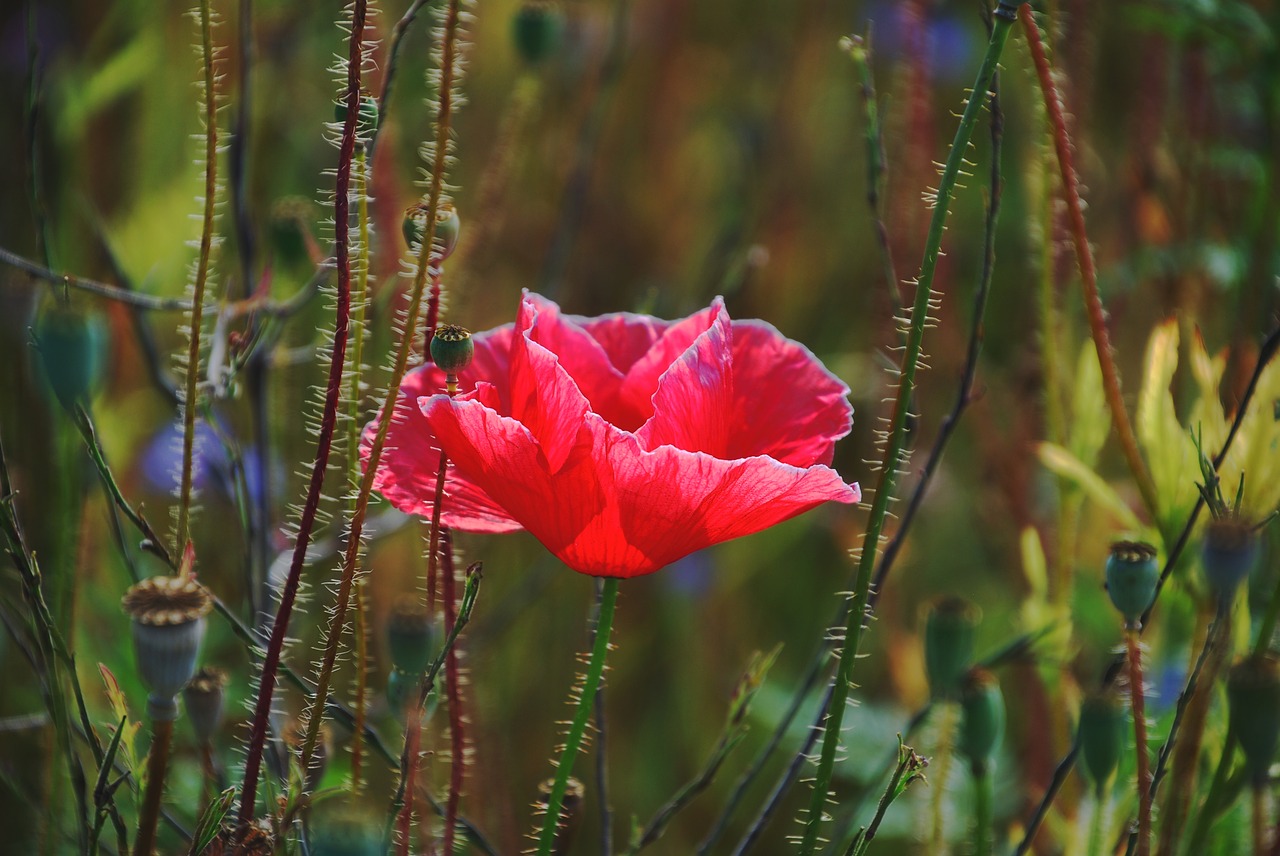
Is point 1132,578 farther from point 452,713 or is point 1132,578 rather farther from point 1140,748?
point 452,713

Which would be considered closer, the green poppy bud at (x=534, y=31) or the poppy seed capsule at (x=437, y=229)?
the poppy seed capsule at (x=437, y=229)

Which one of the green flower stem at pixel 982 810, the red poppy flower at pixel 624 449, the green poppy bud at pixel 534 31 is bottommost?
the green flower stem at pixel 982 810

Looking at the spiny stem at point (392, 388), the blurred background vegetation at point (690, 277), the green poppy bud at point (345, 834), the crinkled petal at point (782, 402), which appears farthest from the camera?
the blurred background vegetation at point (690, 277)

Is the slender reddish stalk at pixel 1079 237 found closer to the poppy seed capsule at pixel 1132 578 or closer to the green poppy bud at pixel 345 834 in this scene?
the poppy seed capsule at pixel 1132 578

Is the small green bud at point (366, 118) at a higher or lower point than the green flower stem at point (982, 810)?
higher

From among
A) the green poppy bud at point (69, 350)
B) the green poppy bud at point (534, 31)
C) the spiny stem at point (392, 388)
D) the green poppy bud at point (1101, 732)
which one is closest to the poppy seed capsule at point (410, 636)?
the spiny stem at point (392, 388)

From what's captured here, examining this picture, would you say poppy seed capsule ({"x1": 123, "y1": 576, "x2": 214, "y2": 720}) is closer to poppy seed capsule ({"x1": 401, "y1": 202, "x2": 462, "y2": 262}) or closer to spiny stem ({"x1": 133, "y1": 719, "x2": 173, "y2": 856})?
spiny stem ({"x1": 133, "y1": 719, "x2": 173, "y2": 856})

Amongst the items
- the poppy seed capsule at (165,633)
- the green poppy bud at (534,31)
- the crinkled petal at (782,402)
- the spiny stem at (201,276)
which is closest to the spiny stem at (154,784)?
the poppy seed capsule at (165,633)

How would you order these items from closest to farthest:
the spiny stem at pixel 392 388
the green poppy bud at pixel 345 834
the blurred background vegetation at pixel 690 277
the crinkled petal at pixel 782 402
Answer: the green poppy bud at pixel 345 834 → the spiny stem at pixel 392 388 → the crinkled petal at pixel 782 402 → the blurred background vegetation at pixel 690 277
